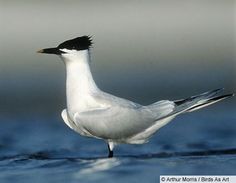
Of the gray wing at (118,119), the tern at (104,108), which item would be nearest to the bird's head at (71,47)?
the tern at (104,108)

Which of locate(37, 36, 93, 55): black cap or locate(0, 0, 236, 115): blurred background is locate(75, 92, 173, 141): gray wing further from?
locate(37, 36, 93, 55): black cap

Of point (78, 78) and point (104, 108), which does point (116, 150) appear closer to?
point (104, 108)

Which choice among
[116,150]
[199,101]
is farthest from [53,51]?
[199,101]

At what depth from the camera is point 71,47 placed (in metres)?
3.84

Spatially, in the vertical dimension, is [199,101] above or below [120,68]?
below

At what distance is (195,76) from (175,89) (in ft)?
0.41

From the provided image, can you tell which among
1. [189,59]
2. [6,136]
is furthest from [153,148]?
[6,136]

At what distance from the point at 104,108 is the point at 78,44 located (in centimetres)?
35

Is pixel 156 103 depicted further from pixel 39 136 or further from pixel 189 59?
pixel 39 136

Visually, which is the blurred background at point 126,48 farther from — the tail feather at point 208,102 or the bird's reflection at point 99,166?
the bird's reflection at point 99,166

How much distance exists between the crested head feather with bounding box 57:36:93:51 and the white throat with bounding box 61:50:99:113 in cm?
2

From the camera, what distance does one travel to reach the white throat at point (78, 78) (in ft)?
12.6

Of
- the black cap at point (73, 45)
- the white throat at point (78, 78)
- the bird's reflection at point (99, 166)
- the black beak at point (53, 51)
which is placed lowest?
the bird's reflection at point (99, 166)

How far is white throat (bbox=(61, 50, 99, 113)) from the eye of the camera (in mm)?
3836
